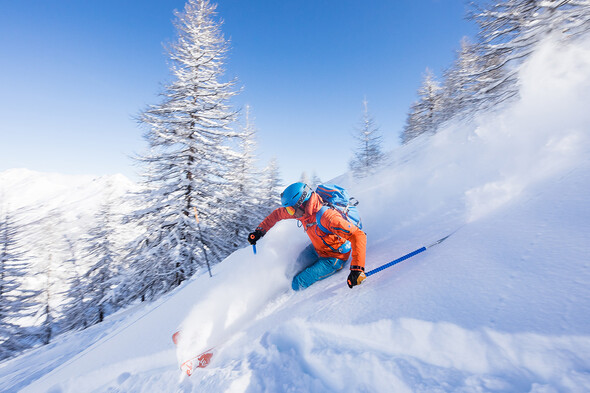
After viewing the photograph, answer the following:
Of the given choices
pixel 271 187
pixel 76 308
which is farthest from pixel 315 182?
pixel 76 308

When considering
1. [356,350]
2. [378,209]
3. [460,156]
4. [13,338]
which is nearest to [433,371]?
[356,350]

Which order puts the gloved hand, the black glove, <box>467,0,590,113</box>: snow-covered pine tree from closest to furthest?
the gloved hand → the black glove → <box>467,0,590,113</box>: snow-covered pine tree

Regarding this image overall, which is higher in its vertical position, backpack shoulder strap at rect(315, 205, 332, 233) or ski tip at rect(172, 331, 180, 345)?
backpack shoulder strap at rect(315, 205, 332, 233)

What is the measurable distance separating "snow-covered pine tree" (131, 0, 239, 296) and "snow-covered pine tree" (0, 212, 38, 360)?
9596 millimetres

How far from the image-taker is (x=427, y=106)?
78.6ft

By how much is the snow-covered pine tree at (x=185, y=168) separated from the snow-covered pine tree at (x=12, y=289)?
9.60 meters

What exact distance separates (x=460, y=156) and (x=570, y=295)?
167 inches

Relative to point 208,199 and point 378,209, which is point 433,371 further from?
point 208,199

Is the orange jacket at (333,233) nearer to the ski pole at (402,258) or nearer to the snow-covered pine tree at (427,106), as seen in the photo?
the ski pole at (402,258)

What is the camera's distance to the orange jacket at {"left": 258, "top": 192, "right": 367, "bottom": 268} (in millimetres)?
2545

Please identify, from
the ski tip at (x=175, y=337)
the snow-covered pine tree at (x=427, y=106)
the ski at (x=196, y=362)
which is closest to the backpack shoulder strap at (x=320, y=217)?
the ski at (x=196, y=362)

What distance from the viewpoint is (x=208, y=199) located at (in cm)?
952

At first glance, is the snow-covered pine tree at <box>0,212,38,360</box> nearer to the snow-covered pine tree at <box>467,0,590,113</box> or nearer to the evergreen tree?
the evergreen tree

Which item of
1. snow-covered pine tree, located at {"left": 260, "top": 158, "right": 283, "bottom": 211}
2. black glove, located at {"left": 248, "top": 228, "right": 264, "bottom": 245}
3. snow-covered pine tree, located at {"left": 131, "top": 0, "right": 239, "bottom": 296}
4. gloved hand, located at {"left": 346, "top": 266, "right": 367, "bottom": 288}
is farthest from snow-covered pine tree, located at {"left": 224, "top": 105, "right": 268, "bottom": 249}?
gloved hand, located at {"left": 346, "top": 266, "right": 367, "bottom": 288}
